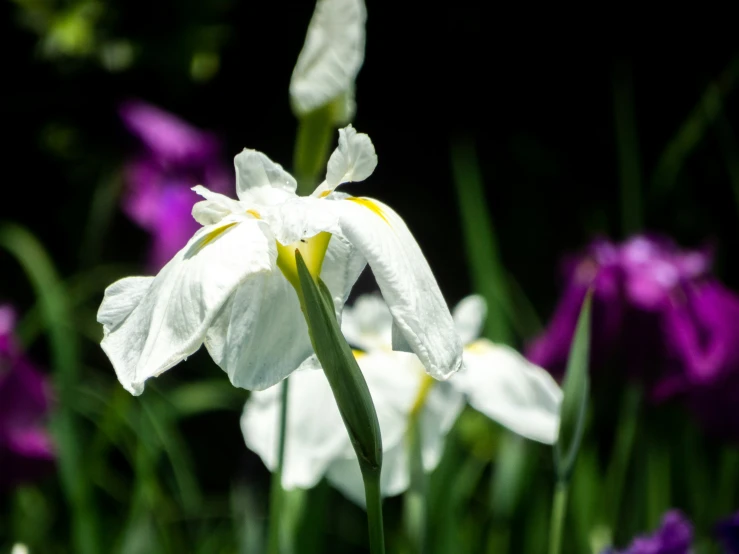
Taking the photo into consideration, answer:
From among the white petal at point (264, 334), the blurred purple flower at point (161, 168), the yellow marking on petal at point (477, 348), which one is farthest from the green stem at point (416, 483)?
the blurred purple flower at point (161, 168)

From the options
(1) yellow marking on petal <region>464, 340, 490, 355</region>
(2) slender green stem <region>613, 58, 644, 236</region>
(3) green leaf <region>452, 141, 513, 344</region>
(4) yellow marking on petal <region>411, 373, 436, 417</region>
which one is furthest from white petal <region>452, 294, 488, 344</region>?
(2) slender green stem <region>613, 58, 644, 236</region>

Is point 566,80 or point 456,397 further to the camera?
point 566,80

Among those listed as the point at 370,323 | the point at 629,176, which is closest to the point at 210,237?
the point at 370,323

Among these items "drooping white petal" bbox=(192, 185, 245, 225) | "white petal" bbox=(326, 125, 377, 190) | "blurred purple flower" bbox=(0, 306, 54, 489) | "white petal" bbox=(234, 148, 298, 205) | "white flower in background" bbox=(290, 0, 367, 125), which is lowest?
"blurred purple flower" bbox=(0, 306, 54, 489)

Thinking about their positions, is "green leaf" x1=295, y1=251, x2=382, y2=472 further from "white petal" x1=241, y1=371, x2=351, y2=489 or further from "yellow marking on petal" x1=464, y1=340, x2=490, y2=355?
"yellow marking on petal" x1=464, y1=340, x2=490, y2=355

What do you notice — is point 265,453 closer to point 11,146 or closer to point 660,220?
point 660,220

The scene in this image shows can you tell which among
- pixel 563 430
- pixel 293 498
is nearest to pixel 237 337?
pixel 563 430

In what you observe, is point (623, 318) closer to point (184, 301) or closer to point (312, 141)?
point (312, 141)
